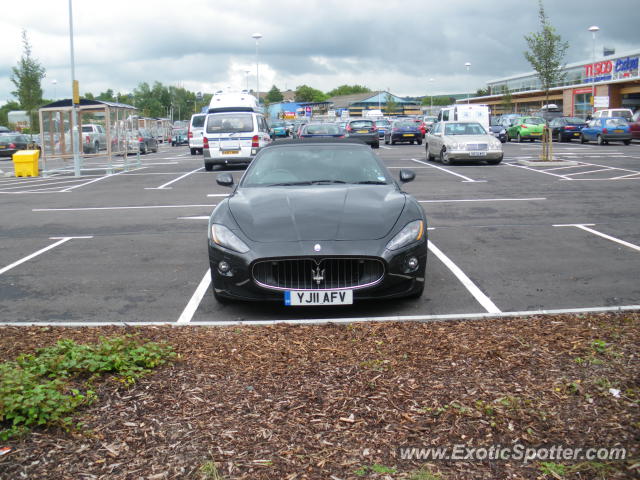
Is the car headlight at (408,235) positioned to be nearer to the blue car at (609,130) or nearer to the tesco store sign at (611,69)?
the blue car at (609,130)

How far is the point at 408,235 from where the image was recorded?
5.76 m

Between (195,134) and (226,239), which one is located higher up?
(195,134)

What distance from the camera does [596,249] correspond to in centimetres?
827

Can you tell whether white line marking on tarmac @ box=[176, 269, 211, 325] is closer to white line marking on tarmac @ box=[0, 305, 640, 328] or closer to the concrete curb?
white line marking on tarmac @ box=[0, 305, 640, 328]

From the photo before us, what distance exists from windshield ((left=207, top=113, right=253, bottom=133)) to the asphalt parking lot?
6559mm

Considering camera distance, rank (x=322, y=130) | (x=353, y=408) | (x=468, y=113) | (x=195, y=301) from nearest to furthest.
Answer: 1. (x=353, y=408)
2. (x=195, y=301)
3. (x=322, y=130)
4. (x=468, y=113)

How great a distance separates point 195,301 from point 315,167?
2057 mm

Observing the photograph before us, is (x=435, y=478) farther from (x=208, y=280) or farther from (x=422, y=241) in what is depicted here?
(x=208, y=280)

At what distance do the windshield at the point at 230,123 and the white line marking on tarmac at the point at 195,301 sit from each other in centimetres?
1575

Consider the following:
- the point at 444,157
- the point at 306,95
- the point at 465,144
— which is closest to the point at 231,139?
the point at 444,157

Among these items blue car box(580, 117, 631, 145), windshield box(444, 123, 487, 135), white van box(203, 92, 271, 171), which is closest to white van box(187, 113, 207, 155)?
white van box(203, 92, 271, 171)

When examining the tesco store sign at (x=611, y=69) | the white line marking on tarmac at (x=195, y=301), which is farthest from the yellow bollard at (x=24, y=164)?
the tesco store sign at (x=611, y=69)

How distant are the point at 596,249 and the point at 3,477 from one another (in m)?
7.28

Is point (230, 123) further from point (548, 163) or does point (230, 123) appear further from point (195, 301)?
point (195, 301)
